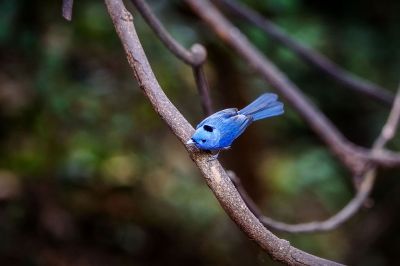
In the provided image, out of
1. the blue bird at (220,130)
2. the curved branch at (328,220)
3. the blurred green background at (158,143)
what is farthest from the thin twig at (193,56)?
the blurred green background at (158,143)

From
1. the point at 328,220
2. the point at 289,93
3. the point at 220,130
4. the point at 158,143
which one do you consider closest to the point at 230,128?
the point at 220,130

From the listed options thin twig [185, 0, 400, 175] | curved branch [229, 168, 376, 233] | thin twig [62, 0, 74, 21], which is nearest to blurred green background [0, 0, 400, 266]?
thin twig [185, 0, 400, 175]

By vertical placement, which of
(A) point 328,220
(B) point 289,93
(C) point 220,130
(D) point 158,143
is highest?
(C) point 220,130

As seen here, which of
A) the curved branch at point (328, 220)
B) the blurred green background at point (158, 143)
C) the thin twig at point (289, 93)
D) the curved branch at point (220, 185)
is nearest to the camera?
the curved branch at point (220, 185)

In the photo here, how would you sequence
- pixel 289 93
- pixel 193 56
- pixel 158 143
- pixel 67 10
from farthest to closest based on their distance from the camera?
pixel 158 143
pixel 289 93
pixel 193 56
pixel 67 10

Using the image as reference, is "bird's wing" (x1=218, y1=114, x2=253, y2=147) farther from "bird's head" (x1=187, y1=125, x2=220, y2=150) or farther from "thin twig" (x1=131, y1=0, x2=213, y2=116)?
"thin twig" (x1=131, y1=0, x2=213, y2=116)

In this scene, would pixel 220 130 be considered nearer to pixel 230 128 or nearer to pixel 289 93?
pixel 230 128

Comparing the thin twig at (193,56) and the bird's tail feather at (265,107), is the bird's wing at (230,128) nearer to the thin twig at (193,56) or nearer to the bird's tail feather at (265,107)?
the bird's tail feather at (265,107)
